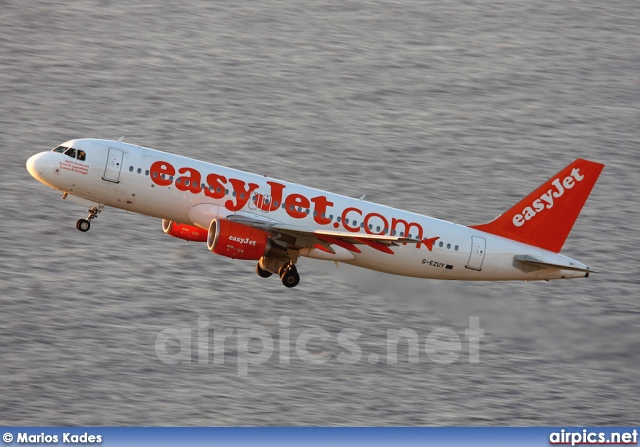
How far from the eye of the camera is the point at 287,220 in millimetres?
45781

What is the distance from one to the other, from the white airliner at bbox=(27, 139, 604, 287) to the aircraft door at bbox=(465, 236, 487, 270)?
0.16 feet

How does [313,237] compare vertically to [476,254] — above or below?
below

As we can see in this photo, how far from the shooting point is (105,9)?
11881 centimetres

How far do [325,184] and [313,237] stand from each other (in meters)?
42.5

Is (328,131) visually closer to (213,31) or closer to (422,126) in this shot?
(422,126)

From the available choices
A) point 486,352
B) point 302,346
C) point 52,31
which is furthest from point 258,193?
point 52,31

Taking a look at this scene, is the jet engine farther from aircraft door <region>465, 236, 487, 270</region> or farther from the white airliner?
aircraft door <region>465, 236, 487, 270</region>

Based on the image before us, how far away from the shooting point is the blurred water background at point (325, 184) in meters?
65.4

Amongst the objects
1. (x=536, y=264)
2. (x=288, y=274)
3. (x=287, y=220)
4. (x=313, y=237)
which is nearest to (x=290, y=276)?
(x=288, y=274)

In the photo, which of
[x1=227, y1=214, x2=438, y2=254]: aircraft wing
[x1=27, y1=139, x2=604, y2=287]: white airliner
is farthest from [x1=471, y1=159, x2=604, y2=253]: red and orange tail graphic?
[x1=227, y1=214, x2=438, y2=254]: aircraft wing

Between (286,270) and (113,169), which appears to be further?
(286,270)

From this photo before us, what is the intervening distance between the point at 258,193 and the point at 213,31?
68.9 m

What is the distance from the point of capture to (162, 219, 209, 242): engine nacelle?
158 feet

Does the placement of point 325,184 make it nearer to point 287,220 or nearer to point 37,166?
point 287,220
